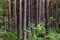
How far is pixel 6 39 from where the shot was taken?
10.7m

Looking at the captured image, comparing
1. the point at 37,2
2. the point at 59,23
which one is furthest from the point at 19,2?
the point at 59,23

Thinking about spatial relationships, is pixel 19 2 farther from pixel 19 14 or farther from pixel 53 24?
pixel 53 24

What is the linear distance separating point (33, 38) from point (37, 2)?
791 centimetres

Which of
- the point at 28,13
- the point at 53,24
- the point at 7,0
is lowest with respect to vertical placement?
the point at 53,24

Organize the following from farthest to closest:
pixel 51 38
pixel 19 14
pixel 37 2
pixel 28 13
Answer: pixel 37 2, pixel 28 13, pixel 19 14, pixel 51 38

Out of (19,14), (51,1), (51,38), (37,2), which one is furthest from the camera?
(51,1)

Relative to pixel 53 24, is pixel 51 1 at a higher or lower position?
higher

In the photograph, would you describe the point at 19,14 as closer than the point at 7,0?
Yes

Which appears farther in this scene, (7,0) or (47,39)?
(7,0)

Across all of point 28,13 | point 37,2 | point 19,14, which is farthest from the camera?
point 37,2

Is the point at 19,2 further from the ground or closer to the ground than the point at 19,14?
further from the ground

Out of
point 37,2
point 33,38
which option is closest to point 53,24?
point 37,2

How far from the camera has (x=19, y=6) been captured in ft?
40.5

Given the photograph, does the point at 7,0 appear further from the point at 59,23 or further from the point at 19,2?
the point at 59,23
